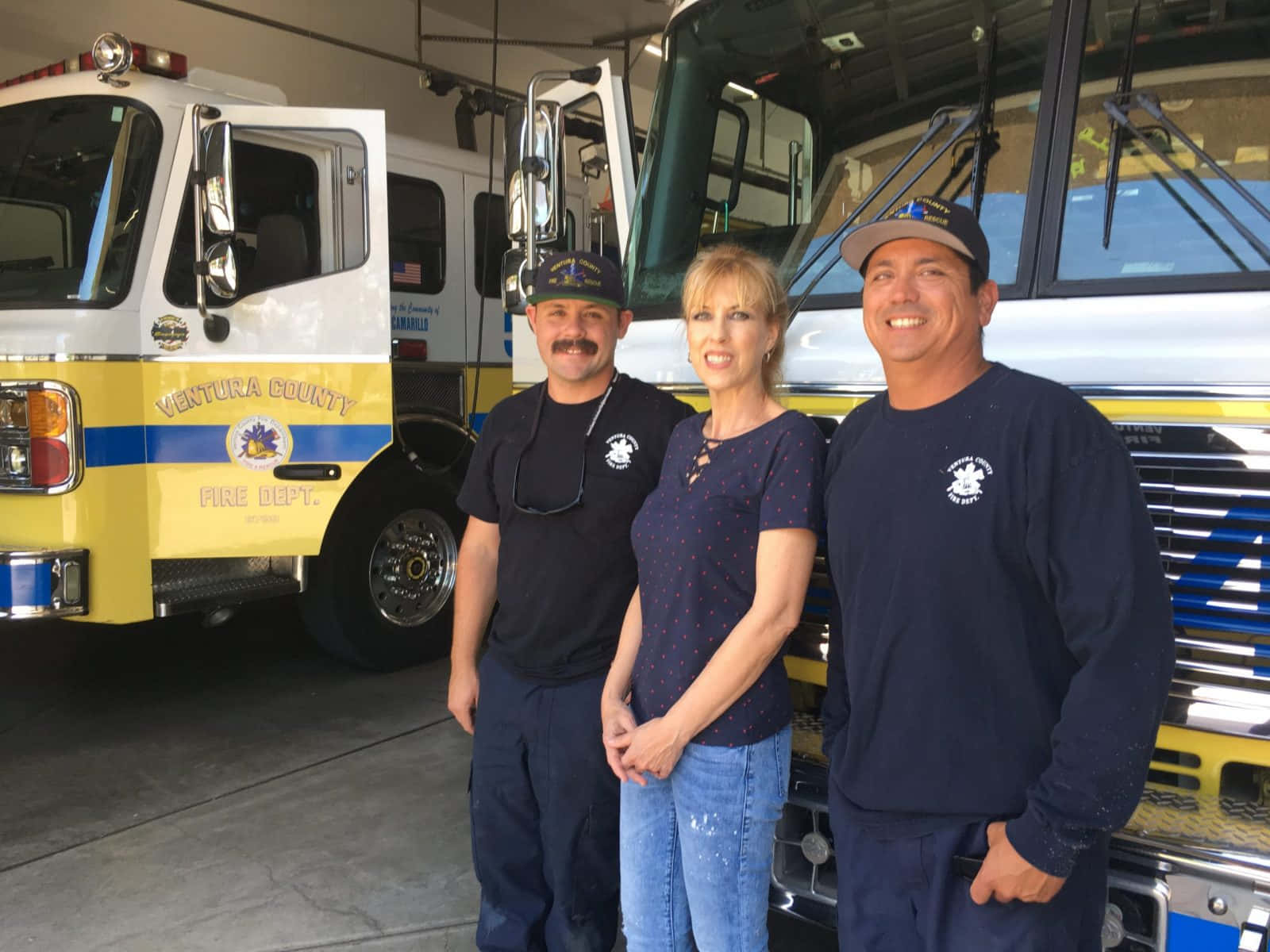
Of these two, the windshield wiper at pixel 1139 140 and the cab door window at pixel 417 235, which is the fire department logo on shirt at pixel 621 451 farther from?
the cab door window at pixel 417 235

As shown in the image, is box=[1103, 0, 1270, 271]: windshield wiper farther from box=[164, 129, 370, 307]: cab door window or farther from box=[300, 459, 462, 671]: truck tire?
box=[300, 459, 462, 671]: truck tire

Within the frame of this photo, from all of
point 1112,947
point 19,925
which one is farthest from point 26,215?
point 1112,947

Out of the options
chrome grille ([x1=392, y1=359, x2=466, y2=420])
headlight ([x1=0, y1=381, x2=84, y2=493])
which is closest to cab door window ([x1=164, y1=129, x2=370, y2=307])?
headlight ([x1=0, y1=381, x2=84, y2=493])

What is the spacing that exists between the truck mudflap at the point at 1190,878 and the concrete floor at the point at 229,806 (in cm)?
125

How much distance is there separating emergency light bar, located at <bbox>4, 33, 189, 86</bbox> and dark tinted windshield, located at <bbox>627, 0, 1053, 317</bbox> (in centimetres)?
221

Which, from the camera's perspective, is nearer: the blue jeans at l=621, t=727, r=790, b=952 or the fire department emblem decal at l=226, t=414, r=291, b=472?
the blue jeans at l=621, t=727, r=790, b=952

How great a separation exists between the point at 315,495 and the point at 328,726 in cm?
103

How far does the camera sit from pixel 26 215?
449 centimetres

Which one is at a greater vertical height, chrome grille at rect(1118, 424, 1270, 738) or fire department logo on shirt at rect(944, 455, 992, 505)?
fire department logo on shirt at rect(944, 455, 992, 505)

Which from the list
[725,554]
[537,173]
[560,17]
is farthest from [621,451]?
[560,17]

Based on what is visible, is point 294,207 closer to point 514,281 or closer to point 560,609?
point 514,281

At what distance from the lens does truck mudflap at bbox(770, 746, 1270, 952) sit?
195cm

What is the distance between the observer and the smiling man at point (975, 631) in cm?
152

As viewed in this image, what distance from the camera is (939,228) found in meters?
1.72
